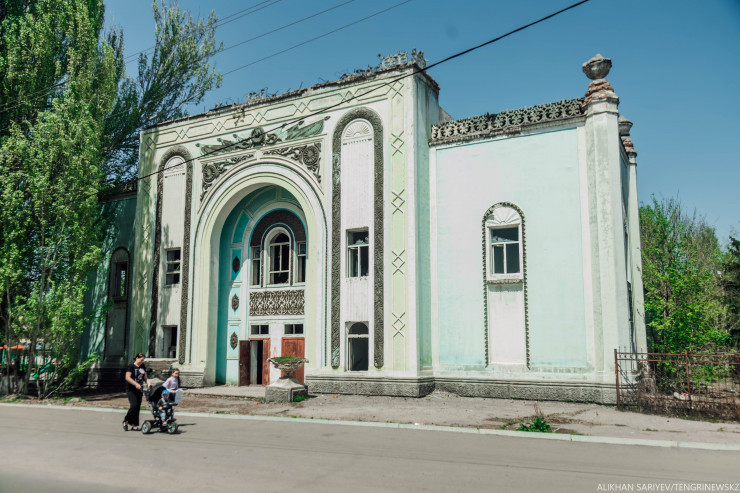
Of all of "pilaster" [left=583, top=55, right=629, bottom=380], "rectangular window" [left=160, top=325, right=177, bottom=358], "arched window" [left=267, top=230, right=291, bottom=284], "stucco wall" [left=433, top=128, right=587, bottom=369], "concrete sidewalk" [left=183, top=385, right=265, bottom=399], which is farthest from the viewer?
"rectangular window" [left=160, top=325, right=177, bottom=358]

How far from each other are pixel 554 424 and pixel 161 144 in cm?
1897

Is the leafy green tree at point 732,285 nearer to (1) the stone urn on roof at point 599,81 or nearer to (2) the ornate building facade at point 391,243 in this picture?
(2) the ornate building facade at point 391,243

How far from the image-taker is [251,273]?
850 inches

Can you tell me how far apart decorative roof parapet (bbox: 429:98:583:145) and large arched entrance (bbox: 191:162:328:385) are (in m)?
4.91

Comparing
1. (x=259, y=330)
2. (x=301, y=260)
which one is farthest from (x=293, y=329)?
(x=301, y=260)

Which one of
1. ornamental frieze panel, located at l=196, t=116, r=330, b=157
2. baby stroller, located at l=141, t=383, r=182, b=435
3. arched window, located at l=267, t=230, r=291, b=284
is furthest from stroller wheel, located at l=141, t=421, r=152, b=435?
ornamental frieze panel, located at l=196, t=116, r=330, b=157

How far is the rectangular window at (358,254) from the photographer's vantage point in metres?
18.5

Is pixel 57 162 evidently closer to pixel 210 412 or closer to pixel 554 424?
pixel 210 412

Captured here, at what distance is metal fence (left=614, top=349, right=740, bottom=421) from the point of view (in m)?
12.3

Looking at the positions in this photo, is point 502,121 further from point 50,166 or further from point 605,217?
point 50,166

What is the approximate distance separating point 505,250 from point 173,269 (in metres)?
13.3

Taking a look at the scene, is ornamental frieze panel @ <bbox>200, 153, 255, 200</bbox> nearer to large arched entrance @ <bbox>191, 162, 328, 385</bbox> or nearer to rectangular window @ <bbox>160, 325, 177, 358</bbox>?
large arched entrance @ <bbox>191, 162, 328, 385</bbox>

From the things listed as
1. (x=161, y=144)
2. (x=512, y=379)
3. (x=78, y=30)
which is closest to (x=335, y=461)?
(x=512, y=379)

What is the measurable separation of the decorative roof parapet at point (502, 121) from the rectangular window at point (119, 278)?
49.4 feet
